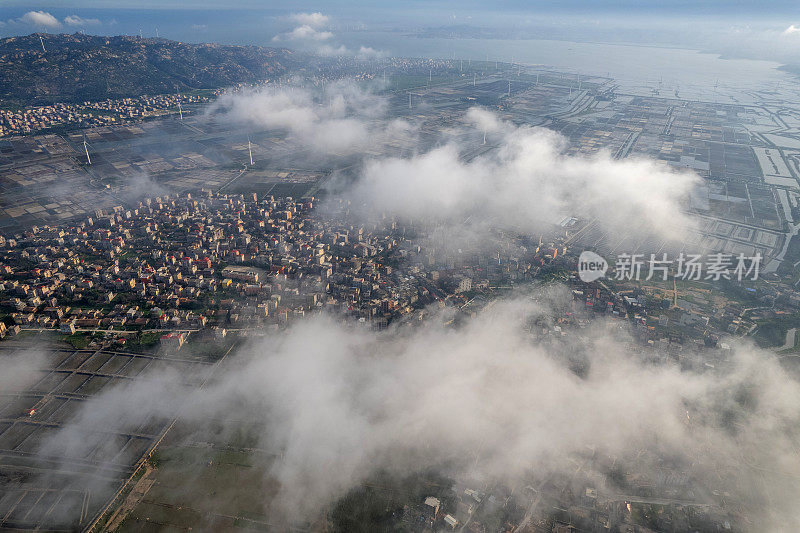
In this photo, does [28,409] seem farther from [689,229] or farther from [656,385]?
[689,229]

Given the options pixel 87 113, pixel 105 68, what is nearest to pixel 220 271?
pixel 87 113

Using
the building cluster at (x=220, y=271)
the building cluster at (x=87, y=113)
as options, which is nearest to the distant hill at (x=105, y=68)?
the building cluster at (x=87, y=113)

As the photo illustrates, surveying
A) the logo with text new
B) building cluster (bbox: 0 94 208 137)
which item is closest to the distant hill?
building cluster (bbox: 0 94 208 137)

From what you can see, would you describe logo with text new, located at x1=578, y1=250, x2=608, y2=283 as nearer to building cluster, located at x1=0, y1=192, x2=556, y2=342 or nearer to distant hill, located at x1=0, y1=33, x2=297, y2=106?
building cluster, located at x1=0, y1=192, x2=556, y2=342

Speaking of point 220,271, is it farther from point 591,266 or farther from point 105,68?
point 105,68

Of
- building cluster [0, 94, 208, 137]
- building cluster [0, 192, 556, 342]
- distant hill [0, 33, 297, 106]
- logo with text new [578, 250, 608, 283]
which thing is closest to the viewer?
building cluster [0, 192, 556, 342]

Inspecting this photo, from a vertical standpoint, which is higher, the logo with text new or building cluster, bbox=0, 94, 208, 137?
building cluster, bbox=0, 94, 208, 137
